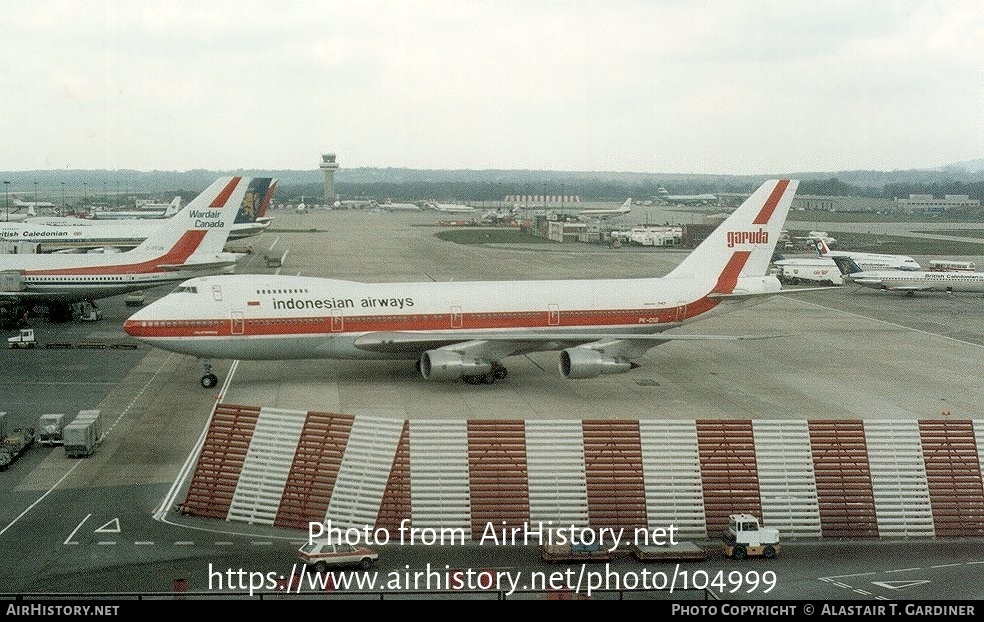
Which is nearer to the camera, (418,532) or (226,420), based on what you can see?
(418,532)

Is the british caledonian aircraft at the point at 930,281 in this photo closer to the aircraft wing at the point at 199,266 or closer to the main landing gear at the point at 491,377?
the main landing gear at the point at 491,377

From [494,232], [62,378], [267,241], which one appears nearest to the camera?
[62,378]

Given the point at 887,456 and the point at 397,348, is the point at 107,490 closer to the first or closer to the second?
the point at 397,348

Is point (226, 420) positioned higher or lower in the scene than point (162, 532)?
higher

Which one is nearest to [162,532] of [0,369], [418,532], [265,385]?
[418,532]

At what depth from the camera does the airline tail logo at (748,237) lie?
50562 mm

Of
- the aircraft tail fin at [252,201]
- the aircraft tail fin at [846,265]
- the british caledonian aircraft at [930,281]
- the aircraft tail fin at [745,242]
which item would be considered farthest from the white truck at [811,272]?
the aircraft tail fin at [252,201]

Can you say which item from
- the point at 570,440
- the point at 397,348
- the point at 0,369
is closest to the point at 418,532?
the point at 570,440

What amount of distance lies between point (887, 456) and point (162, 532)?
72.6 ft

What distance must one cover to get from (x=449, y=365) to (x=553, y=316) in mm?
6041

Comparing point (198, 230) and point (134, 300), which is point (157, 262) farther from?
point (134, 300)

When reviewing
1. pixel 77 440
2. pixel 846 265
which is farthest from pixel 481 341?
pixel 846 265

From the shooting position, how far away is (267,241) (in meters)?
142

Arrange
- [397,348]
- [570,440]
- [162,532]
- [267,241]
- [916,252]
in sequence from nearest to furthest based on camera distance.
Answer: [162,532] → [570,440] → [397,348] → [916,252] → [267,241]
